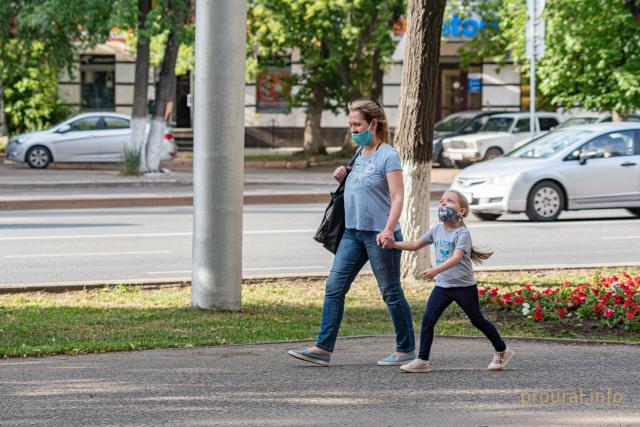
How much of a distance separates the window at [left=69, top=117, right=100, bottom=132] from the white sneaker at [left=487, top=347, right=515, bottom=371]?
81.0 ft

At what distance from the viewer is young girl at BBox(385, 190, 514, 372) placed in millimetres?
7160

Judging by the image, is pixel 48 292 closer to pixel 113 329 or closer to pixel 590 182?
pixel 113 329

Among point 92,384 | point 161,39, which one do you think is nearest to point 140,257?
point 92,384

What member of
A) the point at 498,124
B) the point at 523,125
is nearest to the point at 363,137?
the point at 523,125

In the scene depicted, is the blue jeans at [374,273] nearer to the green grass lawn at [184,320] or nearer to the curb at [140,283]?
the green grass lawn at [184,320]

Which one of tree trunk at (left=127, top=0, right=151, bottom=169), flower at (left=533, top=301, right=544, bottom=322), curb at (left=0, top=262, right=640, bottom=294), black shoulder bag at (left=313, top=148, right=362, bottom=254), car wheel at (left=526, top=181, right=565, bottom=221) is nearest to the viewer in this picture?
black shoulder bag at (left=313, top=148, right=362, bottom=254)

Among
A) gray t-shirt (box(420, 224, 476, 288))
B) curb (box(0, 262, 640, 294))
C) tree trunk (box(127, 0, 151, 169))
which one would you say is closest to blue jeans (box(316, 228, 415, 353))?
gray t-shirt (box(420, 224, 476, 288))

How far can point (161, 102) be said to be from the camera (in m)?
26.1

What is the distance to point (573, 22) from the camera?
1088 inches

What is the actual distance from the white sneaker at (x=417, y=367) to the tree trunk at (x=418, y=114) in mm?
4259

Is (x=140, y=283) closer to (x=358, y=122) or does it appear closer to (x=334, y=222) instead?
(x=334, y=222)

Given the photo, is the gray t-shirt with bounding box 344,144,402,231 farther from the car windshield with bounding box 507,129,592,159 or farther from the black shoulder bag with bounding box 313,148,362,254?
the car windshield with bounding box 507,129,592,159

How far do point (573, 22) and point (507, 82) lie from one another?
13356 millimetres

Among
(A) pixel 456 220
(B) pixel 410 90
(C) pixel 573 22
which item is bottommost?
(A) pixel 456 220
